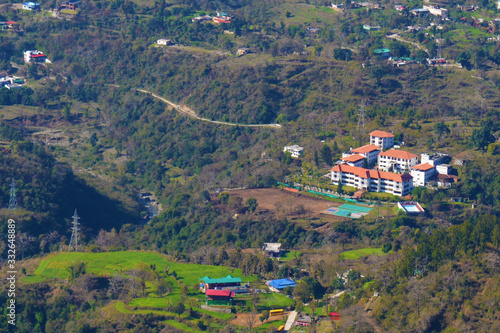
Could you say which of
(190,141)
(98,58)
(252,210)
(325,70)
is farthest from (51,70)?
(252,210)

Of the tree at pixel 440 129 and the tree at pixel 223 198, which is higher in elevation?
the tree at pixel 440 129

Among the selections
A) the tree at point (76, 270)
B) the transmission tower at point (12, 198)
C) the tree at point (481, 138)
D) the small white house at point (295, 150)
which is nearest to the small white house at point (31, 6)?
the small white house at point (295, 150)

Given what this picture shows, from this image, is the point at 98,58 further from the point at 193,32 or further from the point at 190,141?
the point at 190,141

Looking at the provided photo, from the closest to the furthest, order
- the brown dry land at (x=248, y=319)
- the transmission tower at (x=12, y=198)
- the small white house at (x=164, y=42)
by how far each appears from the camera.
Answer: the brown dry land at (x=248, y=319) < the transmission tower at (x=12, y=198) < the small white house at (x=164, y=42)

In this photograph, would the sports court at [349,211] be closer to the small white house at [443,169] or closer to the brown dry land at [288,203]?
the brown dry land at [288,203]

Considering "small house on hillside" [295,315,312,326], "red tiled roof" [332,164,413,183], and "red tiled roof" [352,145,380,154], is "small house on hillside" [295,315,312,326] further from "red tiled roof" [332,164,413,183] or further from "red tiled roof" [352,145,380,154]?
"red tiled roof" [352,145,380,154]

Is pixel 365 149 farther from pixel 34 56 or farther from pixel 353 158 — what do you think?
pixel 34 56

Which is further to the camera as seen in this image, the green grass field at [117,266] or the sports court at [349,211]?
the sports court at [349,211]

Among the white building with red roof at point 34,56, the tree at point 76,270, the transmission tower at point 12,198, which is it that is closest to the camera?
the tree at point 76,270
